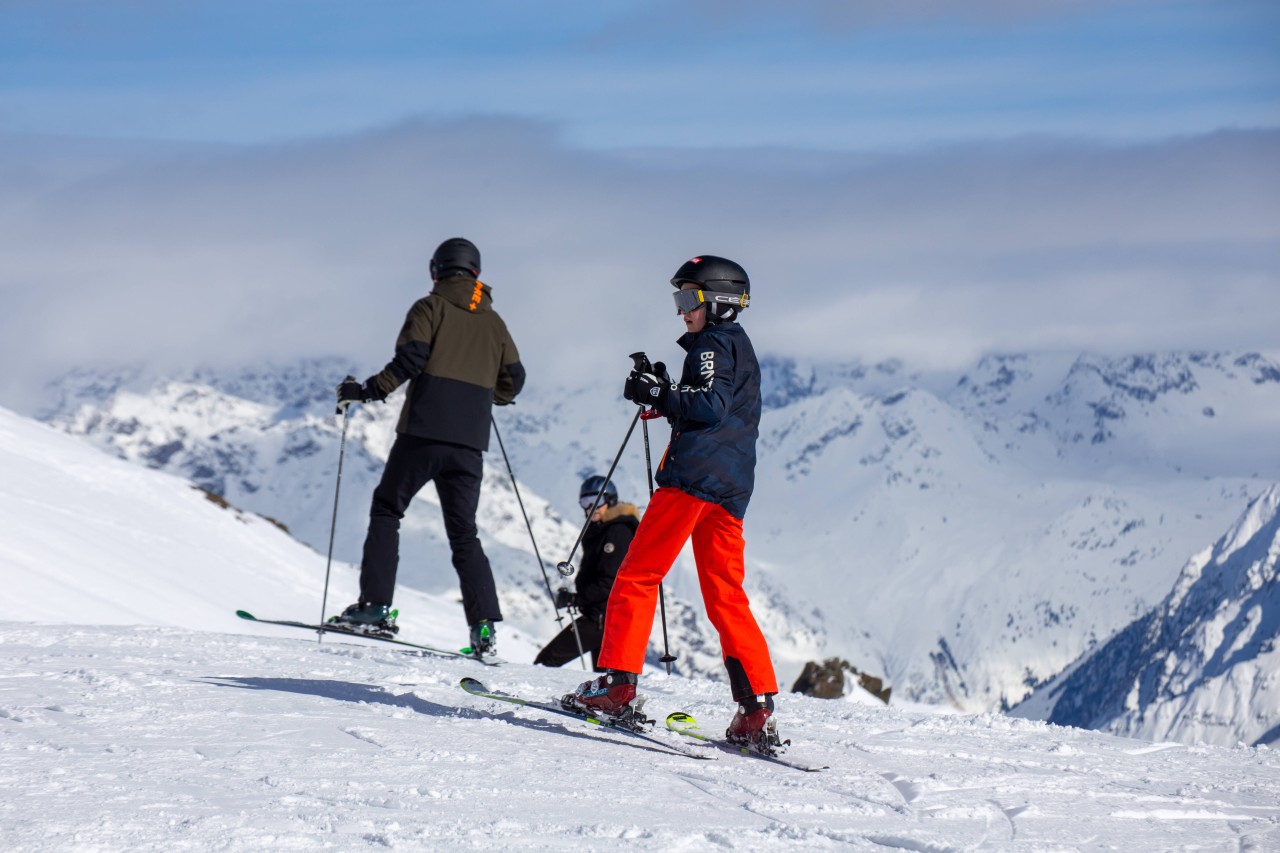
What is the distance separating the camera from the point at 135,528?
2033 centimetres

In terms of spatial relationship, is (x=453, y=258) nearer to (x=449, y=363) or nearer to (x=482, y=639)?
(x=449, y=363)

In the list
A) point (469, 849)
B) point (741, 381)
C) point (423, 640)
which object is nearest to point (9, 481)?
point (423, 640)

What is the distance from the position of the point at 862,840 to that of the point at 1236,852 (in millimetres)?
1646

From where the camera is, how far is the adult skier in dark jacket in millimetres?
10031

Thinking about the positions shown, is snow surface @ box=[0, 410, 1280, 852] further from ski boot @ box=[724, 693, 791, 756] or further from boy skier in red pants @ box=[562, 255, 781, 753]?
boy skier in red pants @ box=[562, 255, 781, 753]

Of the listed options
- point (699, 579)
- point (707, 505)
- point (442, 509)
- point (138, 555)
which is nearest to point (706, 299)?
point (707, 505)

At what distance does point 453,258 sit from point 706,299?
143 inches

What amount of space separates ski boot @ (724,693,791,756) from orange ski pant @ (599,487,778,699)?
0.20ft

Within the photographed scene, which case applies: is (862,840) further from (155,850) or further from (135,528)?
(135,528)

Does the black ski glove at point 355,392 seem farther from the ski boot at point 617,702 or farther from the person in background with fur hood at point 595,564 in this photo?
the ski boot at point 617,702

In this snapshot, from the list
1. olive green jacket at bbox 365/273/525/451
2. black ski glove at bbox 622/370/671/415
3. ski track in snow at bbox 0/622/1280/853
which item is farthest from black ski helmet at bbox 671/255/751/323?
olive green jacket at bbox 365/273/525/451

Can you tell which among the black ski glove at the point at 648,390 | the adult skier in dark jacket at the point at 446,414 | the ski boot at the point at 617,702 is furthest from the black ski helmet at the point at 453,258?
the ski boot at the point at 617,702

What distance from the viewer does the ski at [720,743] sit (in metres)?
6.82

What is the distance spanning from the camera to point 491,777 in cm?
584
